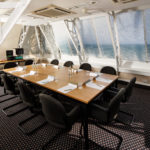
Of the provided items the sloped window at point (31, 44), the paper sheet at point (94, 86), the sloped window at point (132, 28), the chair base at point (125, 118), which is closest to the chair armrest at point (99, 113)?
the paper sheet at point (94, 86)

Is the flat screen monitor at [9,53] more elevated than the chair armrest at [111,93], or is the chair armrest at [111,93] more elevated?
the flat screen monitor at [9,53]

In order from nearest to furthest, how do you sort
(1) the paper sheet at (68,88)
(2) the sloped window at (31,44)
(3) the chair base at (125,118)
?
(1) the paper sheet at (68,88) < (3) the chair base at (125,118) < (2) the sloped window at (31,44)

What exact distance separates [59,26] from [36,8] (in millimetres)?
4174

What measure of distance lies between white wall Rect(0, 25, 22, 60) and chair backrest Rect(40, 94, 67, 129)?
6.70 m

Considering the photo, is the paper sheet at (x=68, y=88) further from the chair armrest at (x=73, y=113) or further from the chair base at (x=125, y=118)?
the chair base at (x=125, y=118)

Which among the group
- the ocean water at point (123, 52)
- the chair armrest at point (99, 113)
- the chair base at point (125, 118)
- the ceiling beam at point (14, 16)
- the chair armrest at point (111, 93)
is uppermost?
the ceiling beam at point (14, 16)

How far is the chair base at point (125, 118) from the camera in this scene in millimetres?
2432

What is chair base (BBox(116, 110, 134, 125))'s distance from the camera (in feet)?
7.98

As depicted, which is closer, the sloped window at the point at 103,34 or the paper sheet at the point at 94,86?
the paper sheet at the point at 94,86

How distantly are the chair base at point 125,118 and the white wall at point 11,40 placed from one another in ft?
23.5

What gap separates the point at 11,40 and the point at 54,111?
7032mm

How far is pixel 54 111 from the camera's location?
160 centimetres

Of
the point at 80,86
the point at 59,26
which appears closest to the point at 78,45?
the point at 59,26

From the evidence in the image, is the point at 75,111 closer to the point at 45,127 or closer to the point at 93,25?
the point at 45,127
